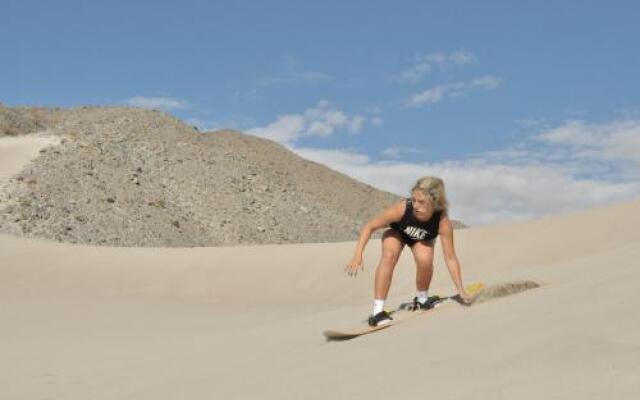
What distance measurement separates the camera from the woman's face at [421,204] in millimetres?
5598

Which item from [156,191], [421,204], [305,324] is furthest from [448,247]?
[156,191]

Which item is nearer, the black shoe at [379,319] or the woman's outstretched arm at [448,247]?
the black shoe at [379,319]

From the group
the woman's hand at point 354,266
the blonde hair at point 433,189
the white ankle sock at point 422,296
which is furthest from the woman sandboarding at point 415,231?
the white ankle sock at point 422,296

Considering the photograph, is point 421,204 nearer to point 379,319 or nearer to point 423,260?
point 423,260

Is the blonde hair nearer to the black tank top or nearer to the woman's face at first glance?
the woman's face

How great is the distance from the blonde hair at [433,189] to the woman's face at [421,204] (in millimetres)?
26

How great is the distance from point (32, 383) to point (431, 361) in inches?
136

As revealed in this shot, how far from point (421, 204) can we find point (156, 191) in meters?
23.5

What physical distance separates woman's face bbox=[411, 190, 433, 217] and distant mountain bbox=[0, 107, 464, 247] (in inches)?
690

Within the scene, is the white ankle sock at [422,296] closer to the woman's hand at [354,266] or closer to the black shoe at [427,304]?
the black shoe at [427,304]

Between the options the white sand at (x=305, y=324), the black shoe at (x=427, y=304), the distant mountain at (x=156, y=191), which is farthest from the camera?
the distant mountain at (x=156, y=191)

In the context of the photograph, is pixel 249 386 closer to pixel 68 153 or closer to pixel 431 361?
pixel 431 361

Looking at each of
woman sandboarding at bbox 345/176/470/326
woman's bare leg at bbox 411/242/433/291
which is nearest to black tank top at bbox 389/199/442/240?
woman sandboarding at bbox 345/176/470/326

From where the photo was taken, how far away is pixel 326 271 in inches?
523
